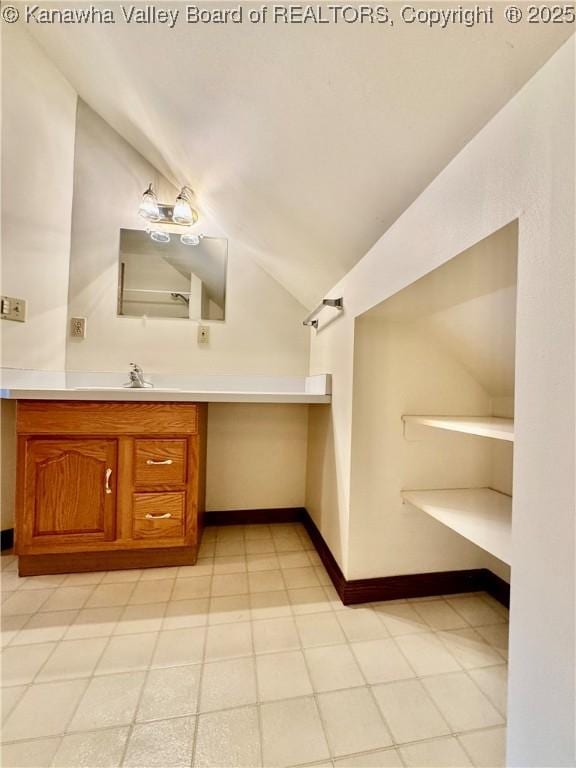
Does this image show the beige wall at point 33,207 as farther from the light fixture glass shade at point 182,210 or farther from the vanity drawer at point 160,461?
the vanity drawer at point 160,461

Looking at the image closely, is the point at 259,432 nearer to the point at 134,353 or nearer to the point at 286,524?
the point at 286,524

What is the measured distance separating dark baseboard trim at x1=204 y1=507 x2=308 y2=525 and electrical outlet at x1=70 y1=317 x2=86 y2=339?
1248 millimetres

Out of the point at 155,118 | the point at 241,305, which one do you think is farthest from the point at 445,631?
the point at 155,118

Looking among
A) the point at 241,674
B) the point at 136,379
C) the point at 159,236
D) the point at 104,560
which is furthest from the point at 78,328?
the point at 241,674

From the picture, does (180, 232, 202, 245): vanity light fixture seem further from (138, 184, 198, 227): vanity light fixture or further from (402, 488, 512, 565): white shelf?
(402, 488, 512, 565): white shelf

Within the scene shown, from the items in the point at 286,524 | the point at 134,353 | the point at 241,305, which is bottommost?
the point at 286,524

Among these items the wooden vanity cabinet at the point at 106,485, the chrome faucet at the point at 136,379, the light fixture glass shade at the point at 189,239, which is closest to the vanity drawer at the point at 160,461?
the wooden vanity cabinet at the point at 106,485

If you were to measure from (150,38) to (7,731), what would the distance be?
1865 millimetres

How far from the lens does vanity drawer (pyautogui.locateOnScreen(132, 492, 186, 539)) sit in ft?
4.71

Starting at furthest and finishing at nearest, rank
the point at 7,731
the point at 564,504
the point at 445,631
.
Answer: the point at 445,631
the point at 7,731
the point at 564,504

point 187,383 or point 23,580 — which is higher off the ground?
point 187,383

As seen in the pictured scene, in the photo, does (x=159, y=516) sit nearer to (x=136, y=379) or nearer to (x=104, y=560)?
(x=104, y=560)

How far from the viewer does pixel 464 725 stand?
80cm

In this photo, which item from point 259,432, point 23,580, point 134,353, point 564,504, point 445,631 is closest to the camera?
point 564,504
